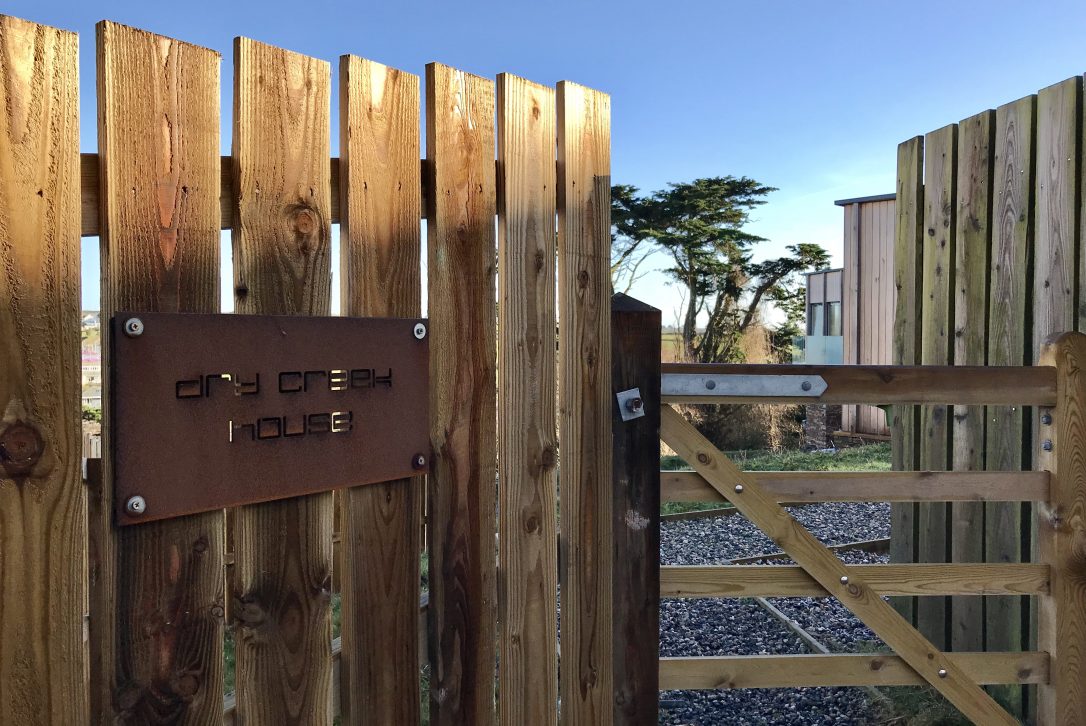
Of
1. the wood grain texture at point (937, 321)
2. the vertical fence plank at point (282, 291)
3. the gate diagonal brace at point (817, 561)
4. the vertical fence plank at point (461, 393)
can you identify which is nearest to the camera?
the vertical fence plank at point (282, 291)

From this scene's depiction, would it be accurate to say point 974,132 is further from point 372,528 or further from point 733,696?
point 372,528

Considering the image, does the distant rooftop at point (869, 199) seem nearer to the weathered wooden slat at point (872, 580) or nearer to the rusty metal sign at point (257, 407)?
the weathered wooden slat at point (872, 580)

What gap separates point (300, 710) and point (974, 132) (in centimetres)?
418

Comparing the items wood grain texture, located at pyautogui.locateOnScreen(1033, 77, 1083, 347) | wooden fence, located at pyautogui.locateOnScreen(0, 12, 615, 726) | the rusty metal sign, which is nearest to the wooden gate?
wooden fence, located at pyautogui.locateOnScreen(0, 12, 615, 726)

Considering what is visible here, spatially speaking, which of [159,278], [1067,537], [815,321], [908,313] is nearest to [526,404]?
[159,278]

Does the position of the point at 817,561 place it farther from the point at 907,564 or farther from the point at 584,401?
the point at 584,401

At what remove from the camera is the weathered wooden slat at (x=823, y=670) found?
2.62 metres

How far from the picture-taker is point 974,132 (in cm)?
419

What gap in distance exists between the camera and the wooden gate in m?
2.55

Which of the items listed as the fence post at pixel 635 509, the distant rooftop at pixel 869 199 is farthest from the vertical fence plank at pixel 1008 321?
the distant rooftop at pixel 869 199

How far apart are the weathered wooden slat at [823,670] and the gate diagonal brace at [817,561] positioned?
0.17ft

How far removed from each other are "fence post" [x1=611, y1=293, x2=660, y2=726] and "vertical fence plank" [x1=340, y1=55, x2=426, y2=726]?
63 centimetres

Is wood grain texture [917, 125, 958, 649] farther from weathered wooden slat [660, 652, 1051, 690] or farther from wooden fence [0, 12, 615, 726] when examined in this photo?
wooden fence [0, 12, 615, 726]

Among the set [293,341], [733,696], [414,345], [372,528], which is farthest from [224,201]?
[733,696]
